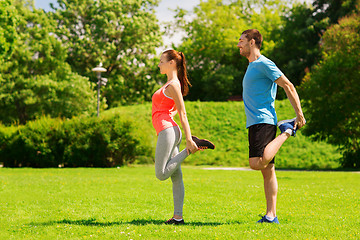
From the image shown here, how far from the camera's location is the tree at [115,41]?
37.6 m

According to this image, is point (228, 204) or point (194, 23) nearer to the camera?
point (228, 204)

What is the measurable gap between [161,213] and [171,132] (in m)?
1.93

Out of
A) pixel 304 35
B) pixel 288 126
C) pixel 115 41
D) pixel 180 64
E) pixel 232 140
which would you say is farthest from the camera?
pixel 115 41

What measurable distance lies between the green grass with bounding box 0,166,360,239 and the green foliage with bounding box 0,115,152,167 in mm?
9122

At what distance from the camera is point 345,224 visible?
596cm

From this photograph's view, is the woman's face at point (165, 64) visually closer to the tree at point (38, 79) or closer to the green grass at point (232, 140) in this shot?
the green grass at point (232, 140)

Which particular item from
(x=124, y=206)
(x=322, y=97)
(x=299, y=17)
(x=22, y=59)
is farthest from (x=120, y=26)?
(x=124, y=206)

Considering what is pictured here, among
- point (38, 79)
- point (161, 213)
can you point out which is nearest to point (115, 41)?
point (38, 79)

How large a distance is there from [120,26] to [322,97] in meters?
23.3

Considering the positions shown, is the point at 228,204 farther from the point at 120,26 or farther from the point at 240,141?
the point at 120,26

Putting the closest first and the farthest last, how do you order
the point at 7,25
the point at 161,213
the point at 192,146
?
the point at 192,146
the point at 161,213
the point at 7,25

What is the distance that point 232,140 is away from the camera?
27312mm

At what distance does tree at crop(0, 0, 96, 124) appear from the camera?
32719 mm

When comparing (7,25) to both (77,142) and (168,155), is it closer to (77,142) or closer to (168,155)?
(77,142)
